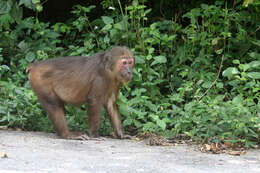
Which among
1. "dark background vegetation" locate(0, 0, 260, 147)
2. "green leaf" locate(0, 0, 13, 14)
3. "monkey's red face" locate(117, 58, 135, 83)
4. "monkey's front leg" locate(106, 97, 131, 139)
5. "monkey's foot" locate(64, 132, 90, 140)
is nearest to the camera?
"dark background vegetation" locate(0, 0, 260, 147)

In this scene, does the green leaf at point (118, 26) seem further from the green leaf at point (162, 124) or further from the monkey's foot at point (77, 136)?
the green leaf at point (162, 124)

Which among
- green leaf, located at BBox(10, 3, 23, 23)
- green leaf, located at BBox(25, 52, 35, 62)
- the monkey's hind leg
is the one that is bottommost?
the monkey's hind leg

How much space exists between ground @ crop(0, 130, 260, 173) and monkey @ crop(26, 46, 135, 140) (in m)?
0.48

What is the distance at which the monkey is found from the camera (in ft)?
24.6

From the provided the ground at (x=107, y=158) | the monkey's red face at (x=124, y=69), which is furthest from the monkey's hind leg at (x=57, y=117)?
the monkey's red face at (x=124, y=69)

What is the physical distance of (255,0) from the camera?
8375mm

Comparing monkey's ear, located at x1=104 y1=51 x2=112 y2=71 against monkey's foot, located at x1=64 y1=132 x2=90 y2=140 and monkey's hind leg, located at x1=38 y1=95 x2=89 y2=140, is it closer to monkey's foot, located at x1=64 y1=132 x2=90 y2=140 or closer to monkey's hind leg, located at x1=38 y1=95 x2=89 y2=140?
monkey's hind leg, located at x1=38 y1=95 x2=89 y2=140

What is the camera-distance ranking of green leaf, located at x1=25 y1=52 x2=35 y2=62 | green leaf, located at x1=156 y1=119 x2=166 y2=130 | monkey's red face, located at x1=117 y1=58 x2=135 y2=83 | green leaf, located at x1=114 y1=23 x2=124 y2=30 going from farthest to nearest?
green leaf, located at x1=25 y1=52 x2=35 y2=62, green leaf, located at x1=114 y1=23 x2=124 y2=30, monkey's red face, located at x1=117 y1=58 x2=135 y2=83, green leaf, located at x1=156 y1=119 x2=166 y2=130

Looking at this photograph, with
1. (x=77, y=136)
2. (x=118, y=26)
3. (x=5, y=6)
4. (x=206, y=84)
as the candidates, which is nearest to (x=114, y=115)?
(x=77, y=136)

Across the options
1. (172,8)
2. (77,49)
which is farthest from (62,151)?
(172,8)

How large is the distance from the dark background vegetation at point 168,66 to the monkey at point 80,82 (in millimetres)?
553

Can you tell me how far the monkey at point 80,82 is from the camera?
7494 millimetres

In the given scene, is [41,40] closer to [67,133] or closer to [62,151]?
[67,133]

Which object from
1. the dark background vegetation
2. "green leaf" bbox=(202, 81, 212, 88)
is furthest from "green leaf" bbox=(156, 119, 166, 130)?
"green leaf" bbox=(202, 81, 212, 88)
